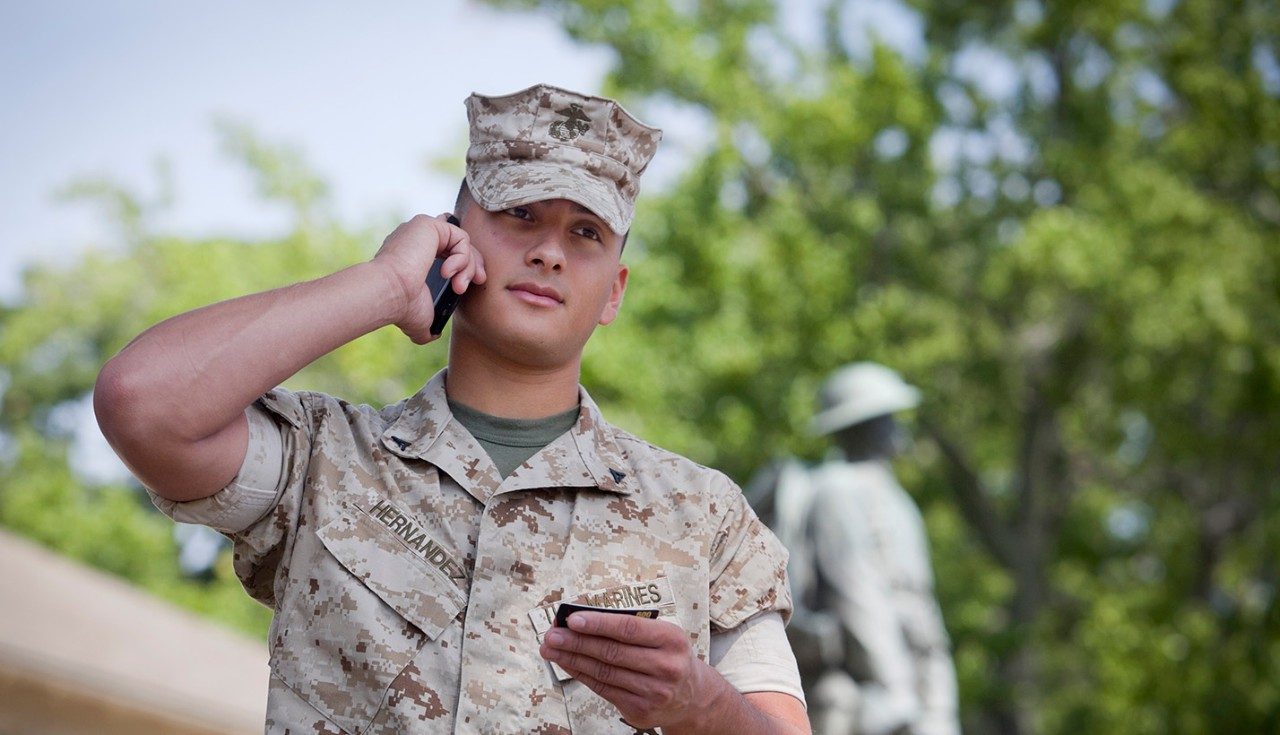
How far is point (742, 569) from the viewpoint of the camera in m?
2.11

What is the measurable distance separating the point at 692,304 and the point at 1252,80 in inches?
300

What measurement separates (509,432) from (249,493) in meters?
0.39

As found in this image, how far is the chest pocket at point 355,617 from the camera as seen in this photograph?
1900mm

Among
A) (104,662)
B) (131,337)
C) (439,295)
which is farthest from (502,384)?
(131,337)

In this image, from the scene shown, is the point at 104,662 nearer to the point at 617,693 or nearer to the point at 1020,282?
the point at 617,693

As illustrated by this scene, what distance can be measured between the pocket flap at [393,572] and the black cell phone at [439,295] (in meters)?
0.27

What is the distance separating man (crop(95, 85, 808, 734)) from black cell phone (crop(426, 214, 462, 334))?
0.07ft

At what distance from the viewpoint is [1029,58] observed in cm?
1942

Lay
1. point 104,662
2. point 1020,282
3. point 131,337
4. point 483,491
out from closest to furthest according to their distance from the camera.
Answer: point 483,491 < point 104,662 < point 131,337 < point 1020,282

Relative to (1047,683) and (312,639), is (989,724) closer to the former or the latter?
(1047,683)

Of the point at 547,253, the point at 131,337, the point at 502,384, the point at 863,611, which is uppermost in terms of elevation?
the point at 131,337

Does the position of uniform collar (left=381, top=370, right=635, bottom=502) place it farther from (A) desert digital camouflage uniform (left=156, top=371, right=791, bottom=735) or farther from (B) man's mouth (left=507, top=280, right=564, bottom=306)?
(B) man's mouth (left=507, top=280, right=564, bottom=306)

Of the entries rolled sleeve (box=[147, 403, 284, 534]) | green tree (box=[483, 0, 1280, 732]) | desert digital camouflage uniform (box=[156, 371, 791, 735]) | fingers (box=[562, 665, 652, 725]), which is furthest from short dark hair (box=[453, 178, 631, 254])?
green tree (box=[483, 0, 1280, 732])

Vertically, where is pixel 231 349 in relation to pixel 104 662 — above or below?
below
